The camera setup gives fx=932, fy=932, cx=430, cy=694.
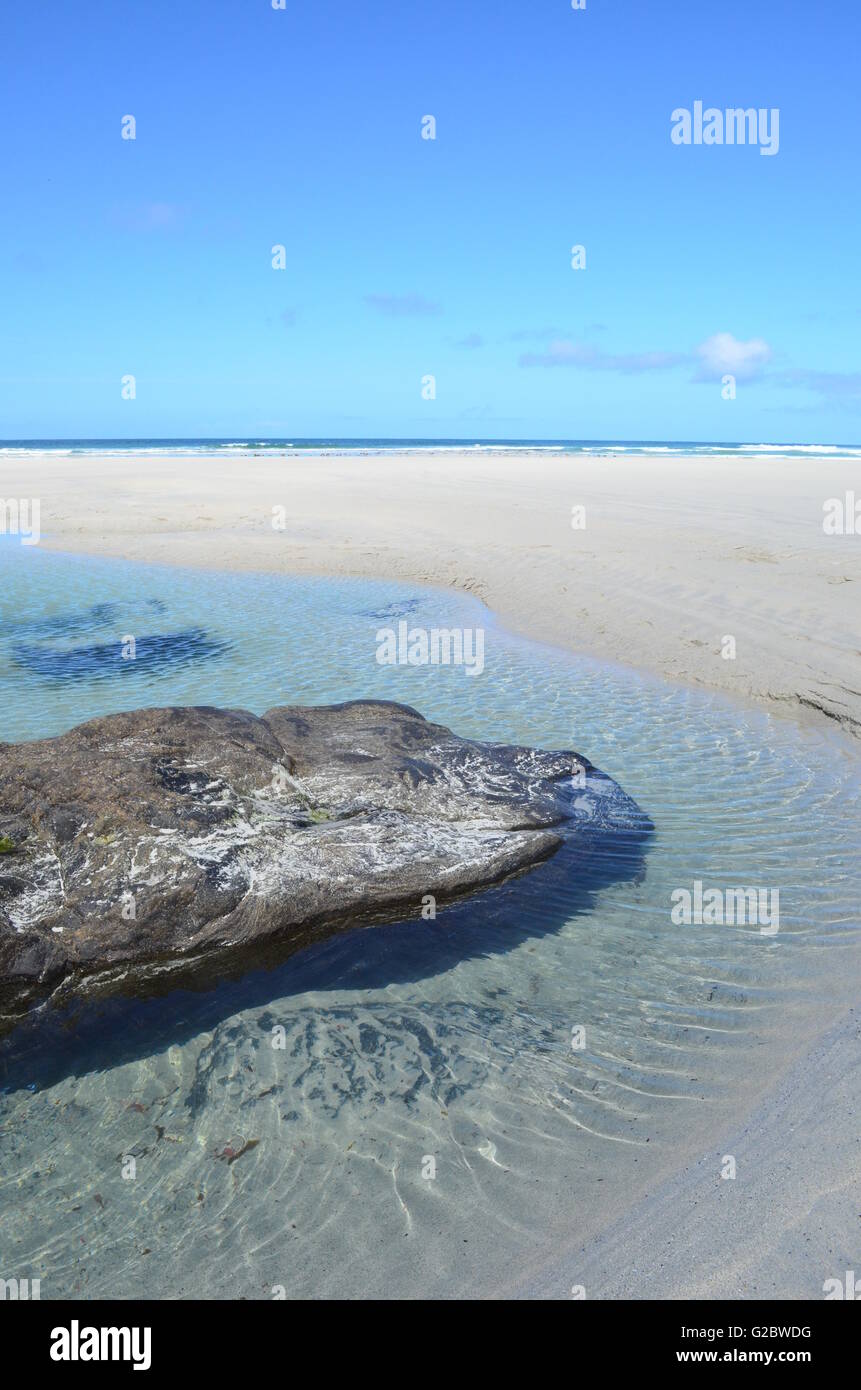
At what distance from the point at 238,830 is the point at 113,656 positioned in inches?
298

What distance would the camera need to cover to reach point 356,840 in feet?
19.0

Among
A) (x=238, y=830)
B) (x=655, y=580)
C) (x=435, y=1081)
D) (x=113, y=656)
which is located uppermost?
(x=655, y=580)

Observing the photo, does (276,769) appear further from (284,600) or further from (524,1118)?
(284,600)

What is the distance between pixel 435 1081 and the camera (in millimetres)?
4328

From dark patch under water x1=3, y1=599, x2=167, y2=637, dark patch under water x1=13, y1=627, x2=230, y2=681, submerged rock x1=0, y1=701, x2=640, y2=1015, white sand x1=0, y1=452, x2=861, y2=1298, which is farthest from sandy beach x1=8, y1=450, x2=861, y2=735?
submerged rock x1=0, y1=701, x2=640, y2=1015

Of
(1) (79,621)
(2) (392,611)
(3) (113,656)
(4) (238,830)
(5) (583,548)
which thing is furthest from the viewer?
(5) (583,548)

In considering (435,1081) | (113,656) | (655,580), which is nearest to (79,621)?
(113,656)

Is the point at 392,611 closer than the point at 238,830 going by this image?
No

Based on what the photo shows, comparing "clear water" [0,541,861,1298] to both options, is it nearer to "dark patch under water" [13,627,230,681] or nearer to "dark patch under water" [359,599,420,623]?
"dark patch under water" [13,627,230,681]

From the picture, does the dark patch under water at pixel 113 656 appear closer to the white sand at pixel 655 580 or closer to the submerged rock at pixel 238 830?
the white sand at pixel 655 580

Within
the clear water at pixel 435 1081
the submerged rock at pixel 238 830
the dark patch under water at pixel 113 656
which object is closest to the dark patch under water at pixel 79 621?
the dark patch under water at pixel 113 656

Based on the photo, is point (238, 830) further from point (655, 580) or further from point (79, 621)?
point (655, 580)

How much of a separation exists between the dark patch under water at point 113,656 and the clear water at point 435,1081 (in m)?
7.08
